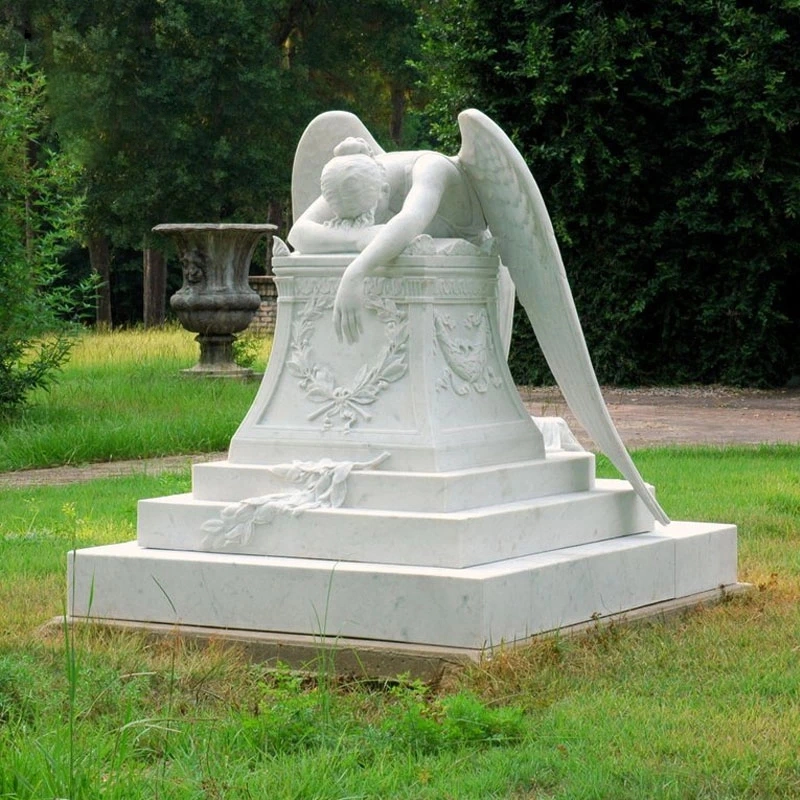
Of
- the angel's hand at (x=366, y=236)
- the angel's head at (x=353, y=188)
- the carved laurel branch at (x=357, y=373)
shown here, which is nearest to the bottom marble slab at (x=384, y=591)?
the carved laurel branch at (x=357, y=373)

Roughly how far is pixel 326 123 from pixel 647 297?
10.9 metres

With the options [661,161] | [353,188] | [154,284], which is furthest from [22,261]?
[154,284]

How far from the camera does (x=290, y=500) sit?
6016 millimetres

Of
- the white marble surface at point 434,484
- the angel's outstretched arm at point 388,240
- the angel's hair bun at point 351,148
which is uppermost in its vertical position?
the angel's hair bun at point 351,148

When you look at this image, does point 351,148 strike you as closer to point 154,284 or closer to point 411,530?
point 411,530

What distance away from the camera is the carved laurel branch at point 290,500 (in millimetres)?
5980

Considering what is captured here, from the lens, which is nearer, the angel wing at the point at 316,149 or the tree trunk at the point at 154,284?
the angel wing at the point at 316,149

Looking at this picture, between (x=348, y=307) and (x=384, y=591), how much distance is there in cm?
112

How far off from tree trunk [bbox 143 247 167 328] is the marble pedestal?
2619 centimetres

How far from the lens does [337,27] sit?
34812 mm

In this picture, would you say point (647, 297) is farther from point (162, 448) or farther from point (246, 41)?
point (246, 41)

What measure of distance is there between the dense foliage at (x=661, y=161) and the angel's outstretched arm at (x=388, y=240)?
10947mm

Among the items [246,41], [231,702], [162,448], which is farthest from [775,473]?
[246,41]

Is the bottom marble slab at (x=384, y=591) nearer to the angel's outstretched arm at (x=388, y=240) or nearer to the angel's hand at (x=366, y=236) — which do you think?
the angel's outstretched arm at (x=388, y=240)
